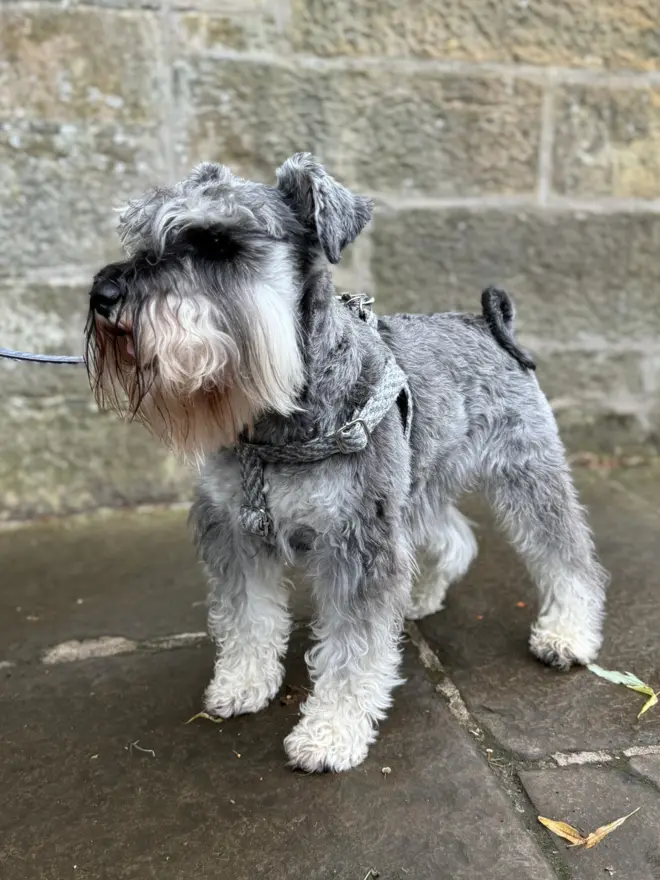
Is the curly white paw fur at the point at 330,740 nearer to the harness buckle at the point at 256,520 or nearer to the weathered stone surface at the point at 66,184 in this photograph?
the harness buckle at the point at 256,520

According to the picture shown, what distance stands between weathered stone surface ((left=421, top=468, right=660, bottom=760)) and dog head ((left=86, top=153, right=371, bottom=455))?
1.37m

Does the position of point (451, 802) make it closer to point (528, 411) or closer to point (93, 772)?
point (93, 772)

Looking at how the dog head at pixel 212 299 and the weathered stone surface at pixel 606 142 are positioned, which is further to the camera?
the weathered stone surface at pixel 606 142

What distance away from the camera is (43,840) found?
2.15 meters

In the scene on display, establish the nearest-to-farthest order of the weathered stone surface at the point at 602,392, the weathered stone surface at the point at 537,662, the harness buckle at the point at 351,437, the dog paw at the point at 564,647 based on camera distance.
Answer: the harness buckle at the point at 351,437 < the weathered stone surface at the point at 537,662 < the dog paw at the point at 564,647 < the weathered stone surface at the point at 602,392

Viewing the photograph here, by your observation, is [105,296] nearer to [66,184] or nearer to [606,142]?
[66,184]

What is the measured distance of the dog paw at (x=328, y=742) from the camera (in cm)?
238

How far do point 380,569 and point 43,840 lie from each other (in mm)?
1252

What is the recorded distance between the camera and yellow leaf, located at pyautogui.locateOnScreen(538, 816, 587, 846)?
2.08 metres

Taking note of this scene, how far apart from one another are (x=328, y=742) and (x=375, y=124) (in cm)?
317

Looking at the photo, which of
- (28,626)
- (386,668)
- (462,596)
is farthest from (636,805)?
(28,626)

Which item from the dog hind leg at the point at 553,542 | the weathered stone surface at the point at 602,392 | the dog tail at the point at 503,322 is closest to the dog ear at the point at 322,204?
the dog tail at the point at 503,322

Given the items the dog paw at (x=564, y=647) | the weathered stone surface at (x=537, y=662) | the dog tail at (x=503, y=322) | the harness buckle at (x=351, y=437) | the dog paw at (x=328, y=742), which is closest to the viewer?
the harness buckle at (x=351, y=437)

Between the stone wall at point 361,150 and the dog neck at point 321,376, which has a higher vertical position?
the stone wall at point 361,150
